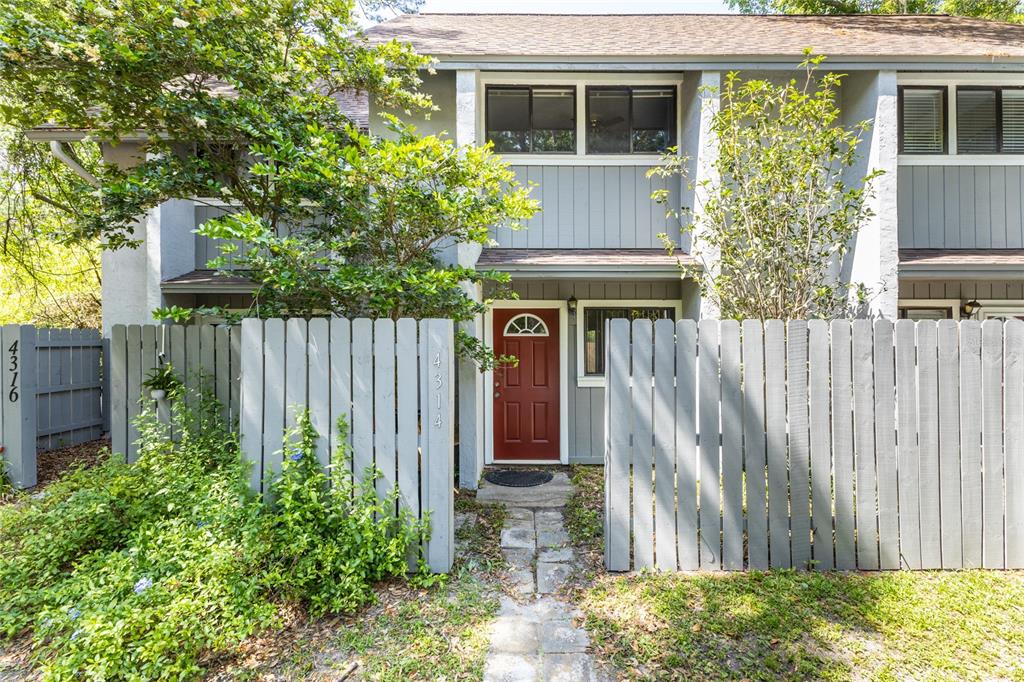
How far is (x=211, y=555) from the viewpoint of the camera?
2863mm

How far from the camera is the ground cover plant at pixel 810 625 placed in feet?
8.09

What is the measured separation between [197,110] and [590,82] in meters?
4.50

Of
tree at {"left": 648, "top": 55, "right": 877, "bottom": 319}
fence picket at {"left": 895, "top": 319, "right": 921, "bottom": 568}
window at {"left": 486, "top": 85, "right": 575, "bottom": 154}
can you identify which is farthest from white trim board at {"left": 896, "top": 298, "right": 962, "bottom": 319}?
window at {"left": 486, "top": 85, "right": 575, "bottom": 154}

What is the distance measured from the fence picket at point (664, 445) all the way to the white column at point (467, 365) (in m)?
2.59

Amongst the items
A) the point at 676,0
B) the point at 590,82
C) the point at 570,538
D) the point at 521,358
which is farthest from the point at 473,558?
the point at 676,0

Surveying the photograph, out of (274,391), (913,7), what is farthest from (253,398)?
(913,7)

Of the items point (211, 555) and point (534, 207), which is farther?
point (534, 207)

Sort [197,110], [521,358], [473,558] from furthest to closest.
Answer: [521,358] < [197,110] < [473,558]

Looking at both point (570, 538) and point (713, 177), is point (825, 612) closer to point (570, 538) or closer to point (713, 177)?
point (570, 538)

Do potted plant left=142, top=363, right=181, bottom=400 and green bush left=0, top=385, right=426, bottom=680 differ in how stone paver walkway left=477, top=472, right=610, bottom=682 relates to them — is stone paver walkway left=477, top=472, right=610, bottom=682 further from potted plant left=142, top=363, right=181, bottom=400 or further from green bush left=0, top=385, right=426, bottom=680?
potted plant left=142, top=363, right=181, bottom=400

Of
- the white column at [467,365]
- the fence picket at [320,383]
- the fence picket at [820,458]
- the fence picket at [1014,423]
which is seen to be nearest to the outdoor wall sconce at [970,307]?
the fence picket at [1014,423]

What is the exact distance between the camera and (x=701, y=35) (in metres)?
6.41

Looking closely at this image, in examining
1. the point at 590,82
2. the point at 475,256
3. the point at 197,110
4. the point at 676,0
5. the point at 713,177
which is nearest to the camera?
the point at 197,110

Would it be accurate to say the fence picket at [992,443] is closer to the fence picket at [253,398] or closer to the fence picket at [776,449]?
the fence picket at [776,449]
